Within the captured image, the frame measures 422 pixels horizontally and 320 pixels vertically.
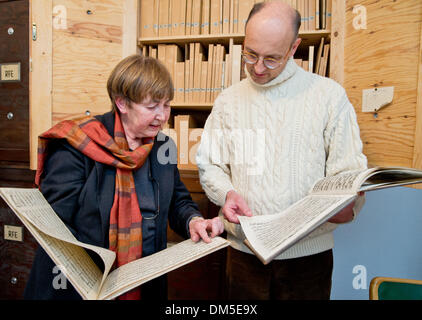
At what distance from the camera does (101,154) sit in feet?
2.83

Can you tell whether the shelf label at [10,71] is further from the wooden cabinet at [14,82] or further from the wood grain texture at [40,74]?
the wood grain texture at [40,74]

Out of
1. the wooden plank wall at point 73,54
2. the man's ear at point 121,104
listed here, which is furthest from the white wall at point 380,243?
the wooden plank wall at point 73,54

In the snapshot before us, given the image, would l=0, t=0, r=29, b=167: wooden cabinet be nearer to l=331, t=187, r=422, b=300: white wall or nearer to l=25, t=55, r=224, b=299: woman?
l=25, t=55, r=224, b=299: woman

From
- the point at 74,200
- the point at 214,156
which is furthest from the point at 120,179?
the point at 214,156

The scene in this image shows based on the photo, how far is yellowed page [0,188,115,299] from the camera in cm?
52

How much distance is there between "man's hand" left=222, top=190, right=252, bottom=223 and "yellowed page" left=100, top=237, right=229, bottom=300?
0.40ft

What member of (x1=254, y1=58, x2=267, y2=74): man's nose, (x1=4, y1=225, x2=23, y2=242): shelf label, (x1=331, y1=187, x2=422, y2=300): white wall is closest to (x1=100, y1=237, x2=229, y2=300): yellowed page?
(x1=254, y1=58, x2=267, y2=74): man's nose

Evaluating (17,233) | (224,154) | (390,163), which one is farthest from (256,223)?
(17,233)

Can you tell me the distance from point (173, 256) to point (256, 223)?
0.23m

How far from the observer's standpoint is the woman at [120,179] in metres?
0.83

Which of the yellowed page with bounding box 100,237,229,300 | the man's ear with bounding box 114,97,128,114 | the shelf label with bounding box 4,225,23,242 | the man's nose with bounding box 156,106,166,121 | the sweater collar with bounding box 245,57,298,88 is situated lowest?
the shelf label with bounding box 4,225,23,242

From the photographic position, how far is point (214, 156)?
107 centimetres

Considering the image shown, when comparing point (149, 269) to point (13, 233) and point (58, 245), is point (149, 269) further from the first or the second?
point (13, 233)
